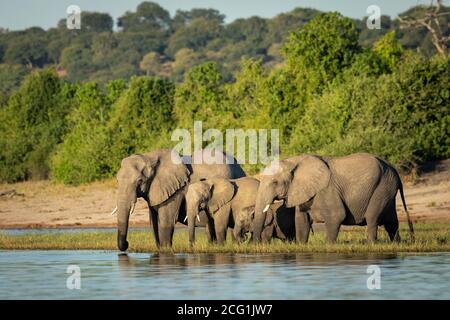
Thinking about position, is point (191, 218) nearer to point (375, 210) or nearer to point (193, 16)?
point (375, 210)

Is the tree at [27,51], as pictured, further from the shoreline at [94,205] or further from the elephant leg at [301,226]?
the elephant leg at [301,226]

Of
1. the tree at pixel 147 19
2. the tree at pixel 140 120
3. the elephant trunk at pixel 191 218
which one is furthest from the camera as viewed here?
the tree at pixel 147 19

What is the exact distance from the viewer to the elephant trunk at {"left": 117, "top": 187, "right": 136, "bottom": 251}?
83.1 ft

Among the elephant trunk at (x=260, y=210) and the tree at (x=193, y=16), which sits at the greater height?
the tree at (x=193, y=16)

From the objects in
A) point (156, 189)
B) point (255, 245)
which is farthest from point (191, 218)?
point (255, 245)

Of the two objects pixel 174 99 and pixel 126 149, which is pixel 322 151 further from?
pixel 174 99

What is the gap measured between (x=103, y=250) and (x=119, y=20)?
135857mm

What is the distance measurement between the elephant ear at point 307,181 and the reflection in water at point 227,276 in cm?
159

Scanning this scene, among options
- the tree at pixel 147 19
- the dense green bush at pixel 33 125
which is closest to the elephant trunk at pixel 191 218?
the dense green bush at pixel 33 125

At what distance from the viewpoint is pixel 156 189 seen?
1016 inches

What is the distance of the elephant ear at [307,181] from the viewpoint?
2502cm

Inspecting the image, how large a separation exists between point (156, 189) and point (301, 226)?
3.08 metres

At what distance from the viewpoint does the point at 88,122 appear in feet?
179
